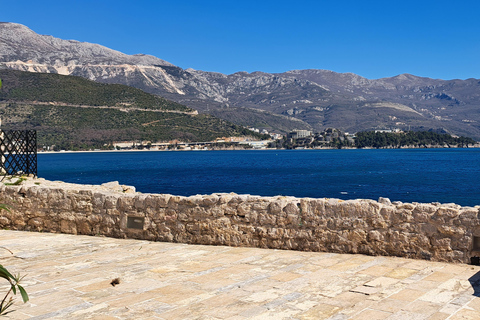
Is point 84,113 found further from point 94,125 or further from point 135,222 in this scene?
point 135,222

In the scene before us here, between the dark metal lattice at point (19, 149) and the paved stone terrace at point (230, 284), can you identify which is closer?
the paved stone terrace at point (230, 284)

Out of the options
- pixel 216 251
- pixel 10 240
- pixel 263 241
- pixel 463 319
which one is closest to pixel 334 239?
pixel 263 241

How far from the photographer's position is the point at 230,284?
18.5 ft

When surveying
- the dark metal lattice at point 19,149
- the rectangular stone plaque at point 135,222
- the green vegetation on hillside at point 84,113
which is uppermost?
the green vegetation on hillside at point 84,113

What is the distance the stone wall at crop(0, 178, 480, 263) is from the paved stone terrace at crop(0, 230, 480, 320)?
24cm

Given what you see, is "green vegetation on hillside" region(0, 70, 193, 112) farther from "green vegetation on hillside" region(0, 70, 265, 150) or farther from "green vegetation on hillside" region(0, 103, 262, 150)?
"green vegetation on hillside" region(0, 103, 262, 150)

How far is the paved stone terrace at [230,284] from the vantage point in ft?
15.5

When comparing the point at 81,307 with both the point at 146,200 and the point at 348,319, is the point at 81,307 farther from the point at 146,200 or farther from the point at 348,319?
the point at 146,200

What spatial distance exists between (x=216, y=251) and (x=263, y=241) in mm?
797

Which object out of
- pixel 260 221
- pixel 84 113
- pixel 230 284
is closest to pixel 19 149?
pixel 260 221

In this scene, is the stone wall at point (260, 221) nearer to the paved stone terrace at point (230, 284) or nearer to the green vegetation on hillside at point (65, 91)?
the paved stone terrace at point (230, 284)

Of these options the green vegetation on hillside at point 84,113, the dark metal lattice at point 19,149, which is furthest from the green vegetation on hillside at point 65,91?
the dark metal lattice at point 19,149

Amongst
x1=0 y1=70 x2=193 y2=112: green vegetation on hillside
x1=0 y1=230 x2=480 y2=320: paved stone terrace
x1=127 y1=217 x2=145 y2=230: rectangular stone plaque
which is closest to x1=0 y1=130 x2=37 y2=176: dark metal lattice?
x1=127 y1=217 x2=145 y2=230: rectangular stone plaque

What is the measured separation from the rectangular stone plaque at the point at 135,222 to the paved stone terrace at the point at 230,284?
0.62 meters
